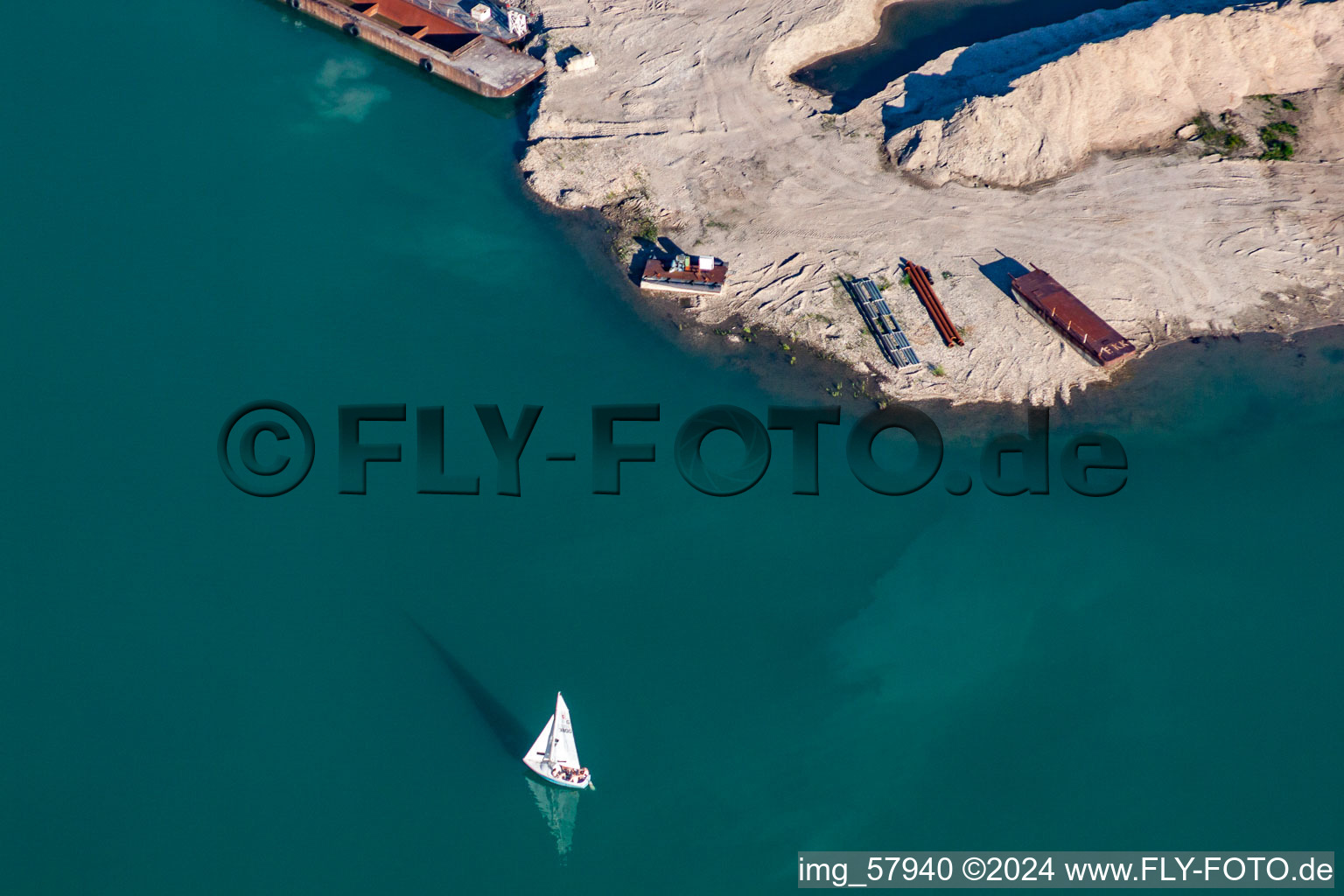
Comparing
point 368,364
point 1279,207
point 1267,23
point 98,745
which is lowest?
point 98,745

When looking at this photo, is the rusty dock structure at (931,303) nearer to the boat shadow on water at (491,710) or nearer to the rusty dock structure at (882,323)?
the rusty dock structure at (882,323)

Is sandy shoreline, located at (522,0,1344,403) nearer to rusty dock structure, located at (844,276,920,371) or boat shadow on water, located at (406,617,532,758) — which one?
rusty dock structure, located at (844,276,920,371)

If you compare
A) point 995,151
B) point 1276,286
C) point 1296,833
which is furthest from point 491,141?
point 1296,833

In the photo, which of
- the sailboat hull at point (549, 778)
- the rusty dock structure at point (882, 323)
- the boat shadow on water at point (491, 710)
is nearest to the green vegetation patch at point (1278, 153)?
the rusty dock structure at point (882, 323)

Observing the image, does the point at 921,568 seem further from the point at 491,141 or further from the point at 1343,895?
the point at 491,141
